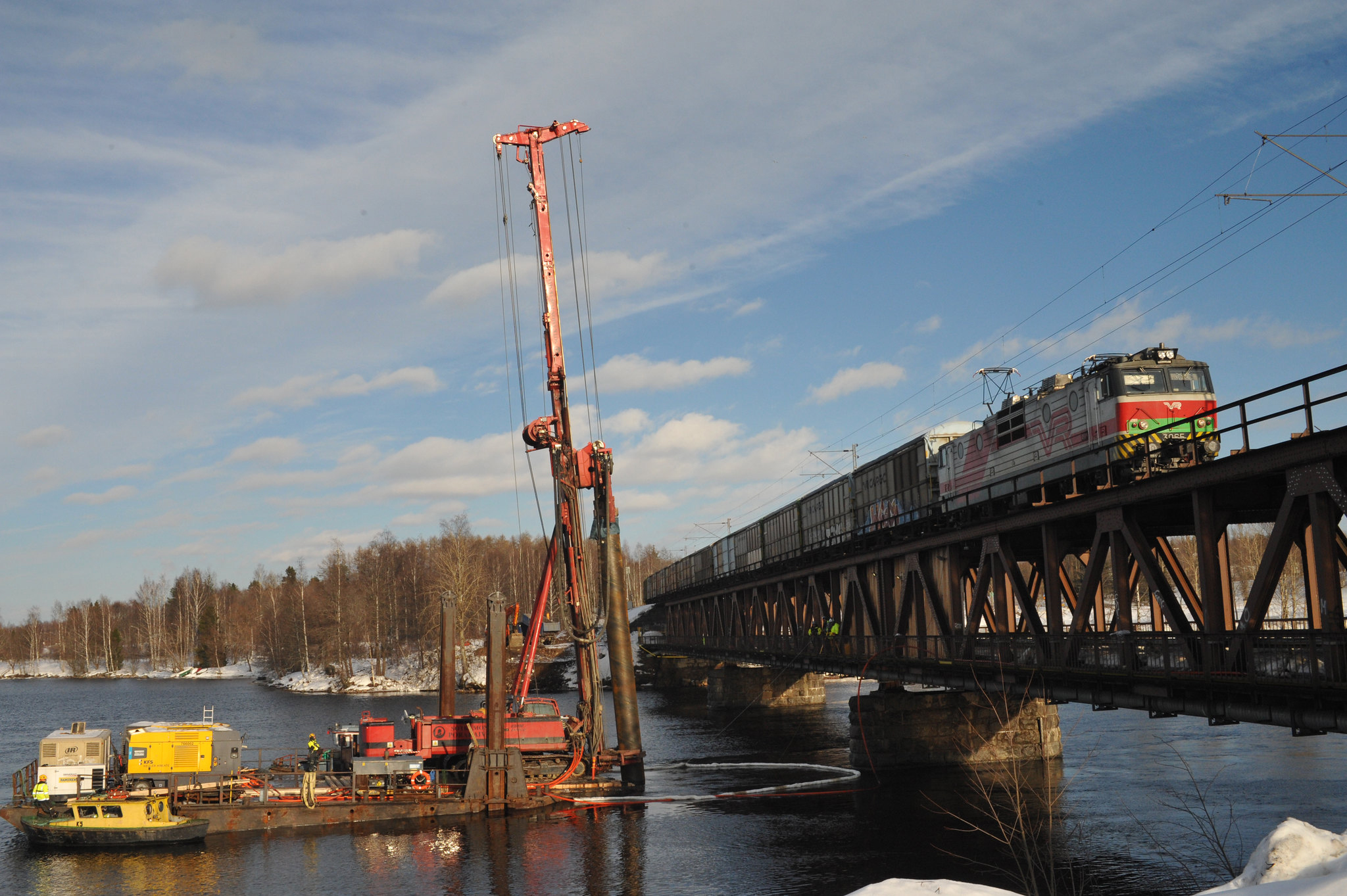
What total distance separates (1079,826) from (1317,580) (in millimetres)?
18013

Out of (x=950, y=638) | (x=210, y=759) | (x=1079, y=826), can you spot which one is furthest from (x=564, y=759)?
(x=1079, y=826)

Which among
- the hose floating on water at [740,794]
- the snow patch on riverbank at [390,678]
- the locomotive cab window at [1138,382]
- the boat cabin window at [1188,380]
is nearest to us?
the locomotive cab window at [1138,382]

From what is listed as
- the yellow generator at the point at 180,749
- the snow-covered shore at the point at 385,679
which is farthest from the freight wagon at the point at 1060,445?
the snow-covered shore at the point at 385,679

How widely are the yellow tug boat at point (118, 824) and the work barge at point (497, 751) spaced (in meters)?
0.62

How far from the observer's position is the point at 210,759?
40.2 meters

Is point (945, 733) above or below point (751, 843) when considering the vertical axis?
above

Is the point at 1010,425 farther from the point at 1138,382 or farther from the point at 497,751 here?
the point at 497,751

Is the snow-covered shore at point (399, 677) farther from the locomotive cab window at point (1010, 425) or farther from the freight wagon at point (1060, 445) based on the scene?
the locomotive cab window at point (1010, 425)

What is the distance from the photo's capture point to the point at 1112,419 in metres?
34.2

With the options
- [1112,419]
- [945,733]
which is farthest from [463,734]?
[1112,419]

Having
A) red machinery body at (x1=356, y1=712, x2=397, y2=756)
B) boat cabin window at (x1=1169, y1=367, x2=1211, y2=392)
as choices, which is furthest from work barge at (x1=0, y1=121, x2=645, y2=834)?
boat cabin window at (x1=1169, y1=367, x2=1211, y2=392)

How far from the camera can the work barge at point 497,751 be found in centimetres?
3956

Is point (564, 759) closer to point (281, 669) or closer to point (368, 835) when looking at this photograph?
point (368, 835)

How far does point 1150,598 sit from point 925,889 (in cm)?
2344
